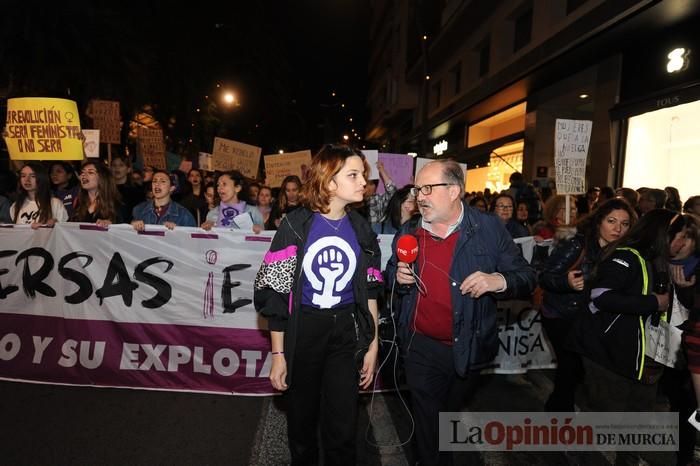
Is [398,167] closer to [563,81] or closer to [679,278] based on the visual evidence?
[679,278]

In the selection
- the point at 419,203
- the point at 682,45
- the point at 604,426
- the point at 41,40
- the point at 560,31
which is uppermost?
the point at 560,31

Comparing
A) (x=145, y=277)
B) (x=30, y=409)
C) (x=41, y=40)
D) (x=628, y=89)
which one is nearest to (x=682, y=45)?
(x=628, y=89)

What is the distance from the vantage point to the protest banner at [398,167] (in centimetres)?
711

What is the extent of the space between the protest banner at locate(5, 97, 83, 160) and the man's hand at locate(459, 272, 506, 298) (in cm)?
619

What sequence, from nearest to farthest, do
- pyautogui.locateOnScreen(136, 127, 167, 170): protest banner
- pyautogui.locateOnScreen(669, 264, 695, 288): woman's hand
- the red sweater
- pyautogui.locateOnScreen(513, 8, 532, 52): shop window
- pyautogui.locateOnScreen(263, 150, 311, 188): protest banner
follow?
the red sweater < pyautogui.locateOnScreen(669, 264, 695, 288): woman's hand < pyautogui.locateOnScreen(263, 150, 311, 188): protest banner < pyautogui.locateOnScreen(136, 127, 167, 170): protest banner < pyautogui.locateOnScreen(513, 8, 532, 52): shop window

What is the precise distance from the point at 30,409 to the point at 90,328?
82 cm

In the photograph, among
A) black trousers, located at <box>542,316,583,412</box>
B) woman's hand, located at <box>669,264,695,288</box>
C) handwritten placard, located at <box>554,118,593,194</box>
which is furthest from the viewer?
handwritten placard, located at <box>554,118,593,194</box>

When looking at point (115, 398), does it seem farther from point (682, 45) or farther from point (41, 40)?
point (682, 45)

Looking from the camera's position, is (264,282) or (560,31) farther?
(560,31)

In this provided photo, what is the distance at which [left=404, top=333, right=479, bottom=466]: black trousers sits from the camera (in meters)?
2.66

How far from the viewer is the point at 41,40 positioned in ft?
27.1

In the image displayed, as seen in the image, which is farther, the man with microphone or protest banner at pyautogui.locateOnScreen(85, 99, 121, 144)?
protest banner at pyautogui.locateOnScreen(85, 99, 121, 144)

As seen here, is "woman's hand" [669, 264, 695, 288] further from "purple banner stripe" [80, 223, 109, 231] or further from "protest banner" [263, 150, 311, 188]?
"protest banner" [263, 150, 311, 188]

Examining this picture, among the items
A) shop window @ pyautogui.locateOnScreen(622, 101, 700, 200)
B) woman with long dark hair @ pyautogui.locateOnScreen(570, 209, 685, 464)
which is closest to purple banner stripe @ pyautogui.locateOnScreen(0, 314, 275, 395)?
woman with long dark hair @ pyautogui.locateOnScreen(570, 209, 685, 464)
